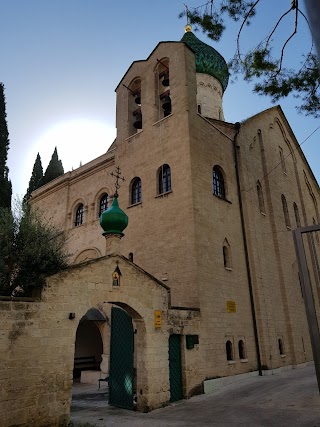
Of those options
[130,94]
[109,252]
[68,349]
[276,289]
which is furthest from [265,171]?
[68,349]

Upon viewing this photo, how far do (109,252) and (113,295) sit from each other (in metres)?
1.39

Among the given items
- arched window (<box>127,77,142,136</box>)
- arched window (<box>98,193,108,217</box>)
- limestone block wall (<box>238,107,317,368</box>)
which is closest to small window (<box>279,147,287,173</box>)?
limestone block wall (<box>238,107,317,368</box>)

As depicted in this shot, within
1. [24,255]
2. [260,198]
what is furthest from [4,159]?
[260,198]

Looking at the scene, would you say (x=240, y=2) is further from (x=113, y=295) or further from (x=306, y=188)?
(x=306, y=188)

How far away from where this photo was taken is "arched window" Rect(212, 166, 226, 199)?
15573mm

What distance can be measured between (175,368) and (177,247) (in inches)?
177

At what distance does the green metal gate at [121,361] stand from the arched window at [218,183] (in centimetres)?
758

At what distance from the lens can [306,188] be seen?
25797mm

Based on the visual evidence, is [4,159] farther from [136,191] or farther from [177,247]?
[177,247]

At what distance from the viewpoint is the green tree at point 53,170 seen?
34.7 metres

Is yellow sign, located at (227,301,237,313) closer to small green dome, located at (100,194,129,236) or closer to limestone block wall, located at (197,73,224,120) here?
small green dome, located at (100,194,129,236)

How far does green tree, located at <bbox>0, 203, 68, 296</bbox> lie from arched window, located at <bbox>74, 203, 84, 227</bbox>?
10594mm

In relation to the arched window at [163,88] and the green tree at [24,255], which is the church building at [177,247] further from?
the green tree at [24,255]

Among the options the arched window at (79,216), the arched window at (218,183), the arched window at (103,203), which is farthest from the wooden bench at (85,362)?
the arched window at (218,183)
